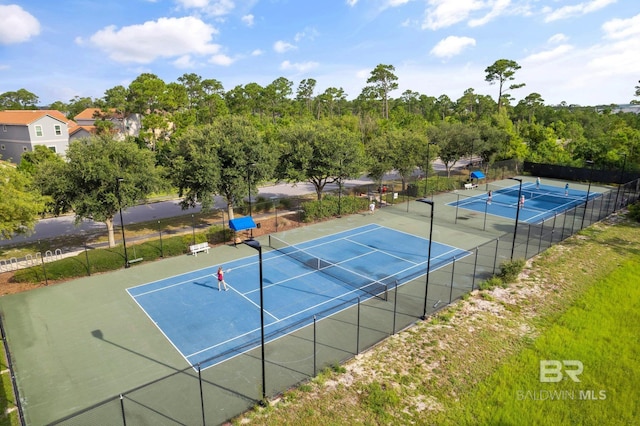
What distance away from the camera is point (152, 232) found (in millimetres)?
31031

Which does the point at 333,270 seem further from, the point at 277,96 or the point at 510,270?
the point at 277,96

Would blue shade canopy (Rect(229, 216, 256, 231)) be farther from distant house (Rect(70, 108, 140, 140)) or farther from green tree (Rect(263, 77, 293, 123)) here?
green tree (Rect(263, 77, 293, 123))

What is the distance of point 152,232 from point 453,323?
24.0m

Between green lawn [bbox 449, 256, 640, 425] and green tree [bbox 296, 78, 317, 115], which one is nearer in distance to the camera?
green lawn [bbox 449, 256, 640, 425]

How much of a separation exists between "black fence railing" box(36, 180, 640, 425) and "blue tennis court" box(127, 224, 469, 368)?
2.05ft

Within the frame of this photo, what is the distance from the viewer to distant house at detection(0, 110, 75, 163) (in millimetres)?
52875

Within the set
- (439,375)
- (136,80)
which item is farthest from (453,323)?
(136,80)

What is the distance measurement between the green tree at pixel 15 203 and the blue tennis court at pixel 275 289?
6.82 meters

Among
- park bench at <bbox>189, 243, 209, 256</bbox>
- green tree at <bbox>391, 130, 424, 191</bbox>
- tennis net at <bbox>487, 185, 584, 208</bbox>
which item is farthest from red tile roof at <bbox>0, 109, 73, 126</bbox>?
tennis net at <bbox>487, 185, 584, 208</bbox>

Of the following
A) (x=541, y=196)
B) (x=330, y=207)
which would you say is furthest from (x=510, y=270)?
(x=541, y=196)

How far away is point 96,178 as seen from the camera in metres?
24.0

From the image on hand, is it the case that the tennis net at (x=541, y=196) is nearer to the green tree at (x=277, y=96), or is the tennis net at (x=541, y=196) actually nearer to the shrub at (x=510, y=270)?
the shrub at (x=510, y=270)

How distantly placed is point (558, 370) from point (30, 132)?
6379 cm

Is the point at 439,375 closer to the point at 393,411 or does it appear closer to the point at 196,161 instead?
the point at 393,411
